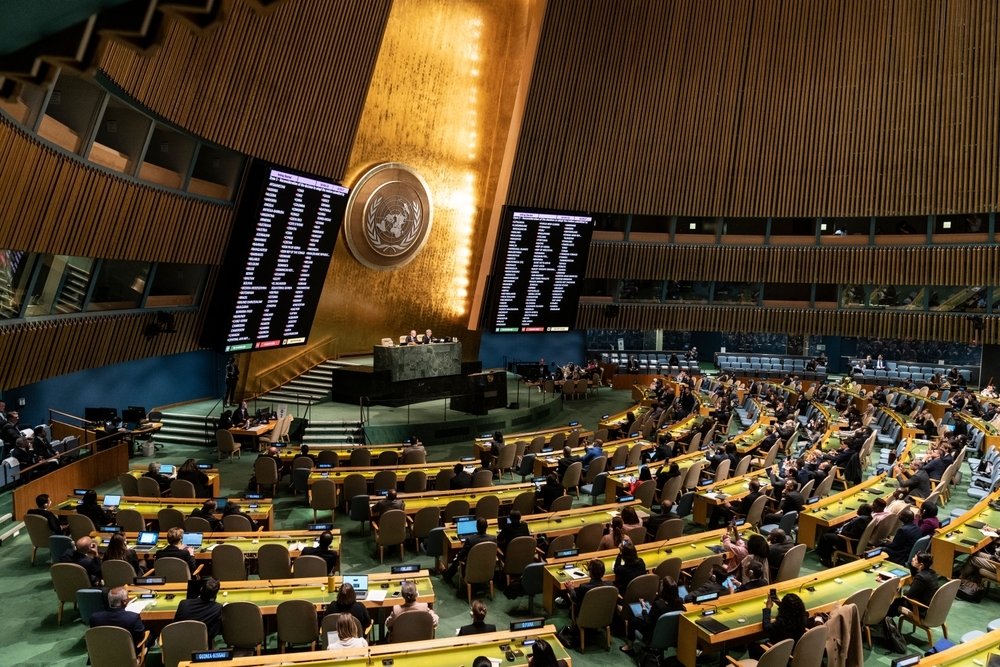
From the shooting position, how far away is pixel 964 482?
49.0ft

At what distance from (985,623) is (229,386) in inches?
629

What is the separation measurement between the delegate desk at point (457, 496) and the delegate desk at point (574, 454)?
227 cm

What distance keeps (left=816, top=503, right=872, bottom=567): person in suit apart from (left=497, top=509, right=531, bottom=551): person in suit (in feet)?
13.5

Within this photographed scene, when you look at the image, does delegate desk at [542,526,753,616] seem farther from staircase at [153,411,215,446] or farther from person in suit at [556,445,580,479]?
staircase at [153,411,215,446]

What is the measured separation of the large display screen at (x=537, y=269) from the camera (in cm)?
2077

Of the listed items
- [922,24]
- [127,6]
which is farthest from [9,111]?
[922,24]

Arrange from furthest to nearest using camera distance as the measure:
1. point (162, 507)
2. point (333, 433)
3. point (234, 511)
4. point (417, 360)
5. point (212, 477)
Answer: point (417, 360) < point (333, 433) < point (212, 477) < point (162, 507) < point (234, 511)

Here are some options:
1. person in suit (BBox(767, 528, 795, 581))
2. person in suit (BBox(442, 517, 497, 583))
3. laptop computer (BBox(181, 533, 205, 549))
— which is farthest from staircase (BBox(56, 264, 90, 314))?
person in suit (BBox(767, 528, 795, 581))

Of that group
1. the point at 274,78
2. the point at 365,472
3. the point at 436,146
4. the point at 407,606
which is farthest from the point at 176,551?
the point at 436,146

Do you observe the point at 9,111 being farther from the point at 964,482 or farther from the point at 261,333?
the point at 964,482

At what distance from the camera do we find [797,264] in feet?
85.8

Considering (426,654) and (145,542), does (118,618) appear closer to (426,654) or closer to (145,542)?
(145,542)

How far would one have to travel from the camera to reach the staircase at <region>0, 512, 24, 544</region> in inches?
424

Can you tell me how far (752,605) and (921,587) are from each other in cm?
208
